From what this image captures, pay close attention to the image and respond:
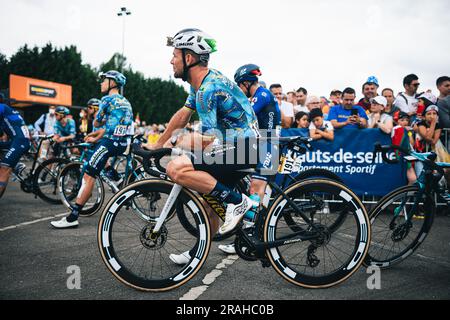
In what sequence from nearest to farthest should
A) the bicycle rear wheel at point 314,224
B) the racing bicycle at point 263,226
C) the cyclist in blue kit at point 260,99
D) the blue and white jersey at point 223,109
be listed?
1. the blue and white jersey at point 223,109
2. the racing bicycle at point 263,226
3. the bicycle rear wheel at point 314,224
4. the cyclist in blue kit at point 260,99

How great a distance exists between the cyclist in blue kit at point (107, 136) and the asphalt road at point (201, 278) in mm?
588

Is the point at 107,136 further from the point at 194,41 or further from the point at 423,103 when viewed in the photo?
the point at 423,103

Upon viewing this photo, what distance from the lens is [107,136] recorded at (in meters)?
5.45

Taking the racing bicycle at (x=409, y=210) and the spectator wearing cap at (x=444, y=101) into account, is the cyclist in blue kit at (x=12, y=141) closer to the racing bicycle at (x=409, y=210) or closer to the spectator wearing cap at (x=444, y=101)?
the racing bicycle at (x=409, y=210)

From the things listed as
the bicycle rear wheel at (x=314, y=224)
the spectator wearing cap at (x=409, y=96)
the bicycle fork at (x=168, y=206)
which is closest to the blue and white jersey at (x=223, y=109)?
the bicycle fork at (x=168, y=206)

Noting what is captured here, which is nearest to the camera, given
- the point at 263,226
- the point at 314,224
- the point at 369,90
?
the point at 263,226

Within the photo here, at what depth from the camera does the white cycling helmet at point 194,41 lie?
2.97m

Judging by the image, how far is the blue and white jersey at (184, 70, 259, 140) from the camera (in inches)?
111

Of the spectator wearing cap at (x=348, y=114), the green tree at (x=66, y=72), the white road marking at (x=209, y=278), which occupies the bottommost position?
the white road marking at (x=209, y=278)

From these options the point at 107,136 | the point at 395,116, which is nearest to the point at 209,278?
the point at 107,136

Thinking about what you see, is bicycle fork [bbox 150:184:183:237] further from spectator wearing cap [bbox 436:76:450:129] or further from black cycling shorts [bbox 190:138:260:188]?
spectator wearing cap [bbox 436:76:450:129]

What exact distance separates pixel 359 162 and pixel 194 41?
15.4 feet

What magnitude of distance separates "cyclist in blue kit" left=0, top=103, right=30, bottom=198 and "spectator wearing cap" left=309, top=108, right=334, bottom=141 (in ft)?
17.3
